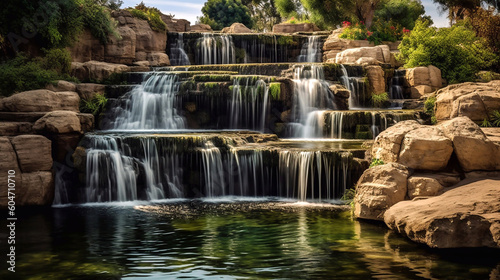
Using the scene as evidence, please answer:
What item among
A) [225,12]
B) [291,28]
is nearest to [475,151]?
[291,28]

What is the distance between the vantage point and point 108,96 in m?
18.7

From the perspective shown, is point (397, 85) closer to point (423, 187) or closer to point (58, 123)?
point (423, 187)

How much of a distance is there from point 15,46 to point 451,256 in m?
17.4

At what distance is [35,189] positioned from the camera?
1248 cm

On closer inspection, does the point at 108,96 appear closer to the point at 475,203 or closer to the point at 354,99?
the point at 354,99

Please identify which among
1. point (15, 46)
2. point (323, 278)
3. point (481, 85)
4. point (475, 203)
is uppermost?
point (15, 46)

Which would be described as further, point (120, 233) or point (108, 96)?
point (108, 96)

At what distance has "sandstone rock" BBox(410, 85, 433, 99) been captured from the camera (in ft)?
67.4

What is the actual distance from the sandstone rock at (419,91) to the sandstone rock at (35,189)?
14.0 m

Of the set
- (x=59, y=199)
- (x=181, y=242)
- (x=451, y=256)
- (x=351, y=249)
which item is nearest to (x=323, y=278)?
(x=351, y=249)

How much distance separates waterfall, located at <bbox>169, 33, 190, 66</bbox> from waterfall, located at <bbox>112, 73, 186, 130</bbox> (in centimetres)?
750

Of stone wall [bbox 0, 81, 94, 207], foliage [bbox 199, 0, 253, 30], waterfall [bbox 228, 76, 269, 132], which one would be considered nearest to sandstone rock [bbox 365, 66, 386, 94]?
waterfall [bbox 228, 76, 269, 132]

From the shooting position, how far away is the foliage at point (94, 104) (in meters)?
17.7

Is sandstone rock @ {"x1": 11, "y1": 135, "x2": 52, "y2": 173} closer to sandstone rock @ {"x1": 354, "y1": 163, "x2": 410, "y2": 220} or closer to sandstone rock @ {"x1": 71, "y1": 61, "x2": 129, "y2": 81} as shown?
sandstone rock @ {"x1": 354, "y1": 163, "x2": 410, "y2": 220}
